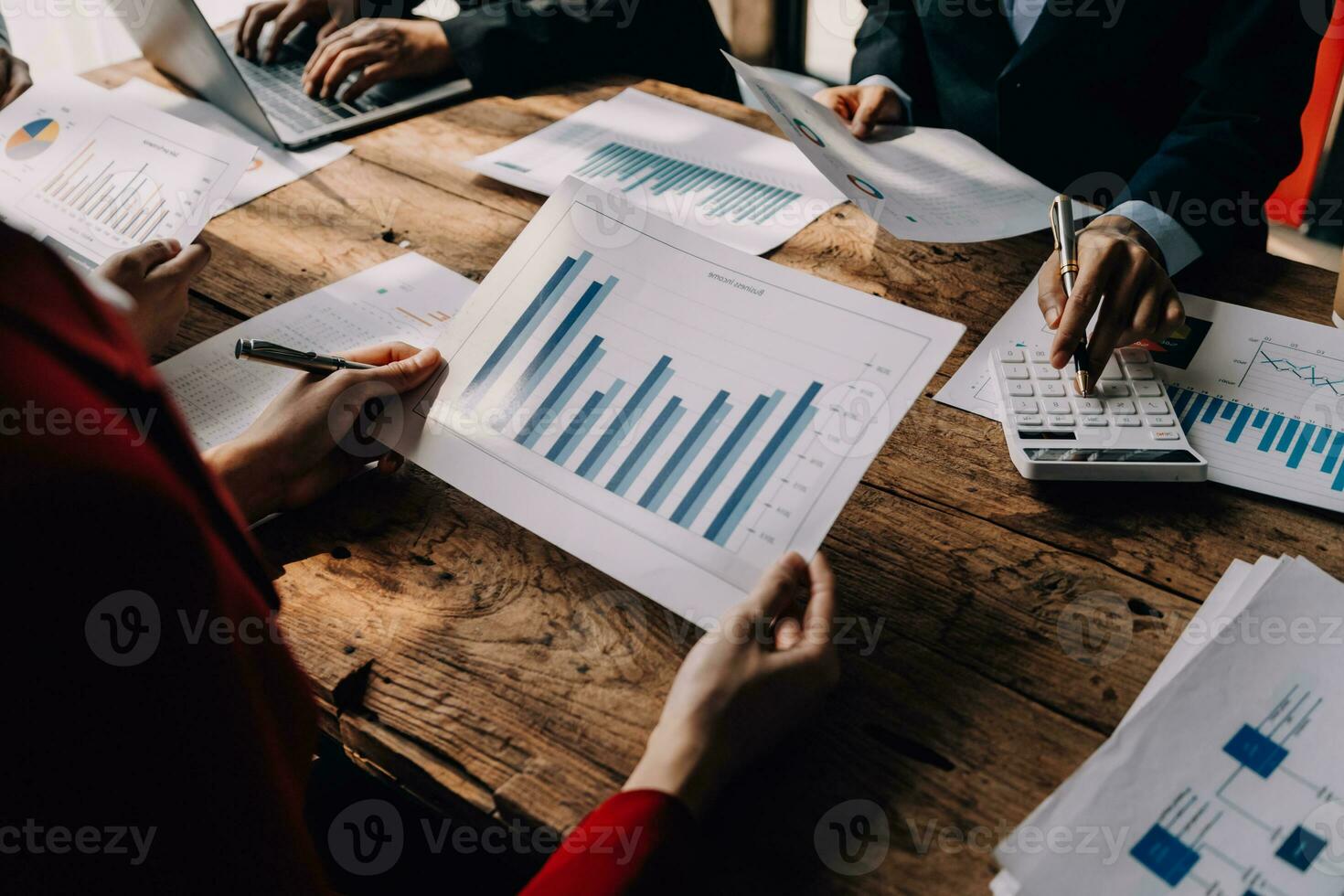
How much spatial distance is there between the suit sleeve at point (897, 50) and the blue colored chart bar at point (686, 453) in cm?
86

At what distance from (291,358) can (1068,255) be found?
25.7 inches

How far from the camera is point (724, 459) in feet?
2.08

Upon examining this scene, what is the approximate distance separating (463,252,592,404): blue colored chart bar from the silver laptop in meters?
0.62

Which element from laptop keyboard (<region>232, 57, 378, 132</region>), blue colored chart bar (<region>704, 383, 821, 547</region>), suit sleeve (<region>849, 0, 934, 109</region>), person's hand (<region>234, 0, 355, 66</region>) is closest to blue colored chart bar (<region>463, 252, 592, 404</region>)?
blue colored chart bar (<region>704, 383, 821, 547</region>)

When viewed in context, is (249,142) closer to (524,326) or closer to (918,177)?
(524,326)

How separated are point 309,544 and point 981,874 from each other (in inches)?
19.4

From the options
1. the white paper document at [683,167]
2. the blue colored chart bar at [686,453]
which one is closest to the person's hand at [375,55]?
the white paper document at [683,167]

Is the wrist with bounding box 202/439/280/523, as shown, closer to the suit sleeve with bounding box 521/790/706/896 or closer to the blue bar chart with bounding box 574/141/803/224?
the suit sleeve with bounding box 521/790/706/896

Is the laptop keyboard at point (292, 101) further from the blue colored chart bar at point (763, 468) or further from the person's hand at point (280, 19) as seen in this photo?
the blue colored chart bar at point (763, 468)

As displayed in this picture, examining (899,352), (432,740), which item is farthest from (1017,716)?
(432,740)

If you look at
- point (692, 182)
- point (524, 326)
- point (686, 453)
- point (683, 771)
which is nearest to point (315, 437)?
point (524, 326)

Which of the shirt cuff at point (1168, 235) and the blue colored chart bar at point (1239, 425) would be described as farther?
the shirt cuff at point (1168, 235)

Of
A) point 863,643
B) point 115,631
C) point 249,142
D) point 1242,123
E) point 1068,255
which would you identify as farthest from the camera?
point 249,142

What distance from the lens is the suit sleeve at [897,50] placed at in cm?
132
